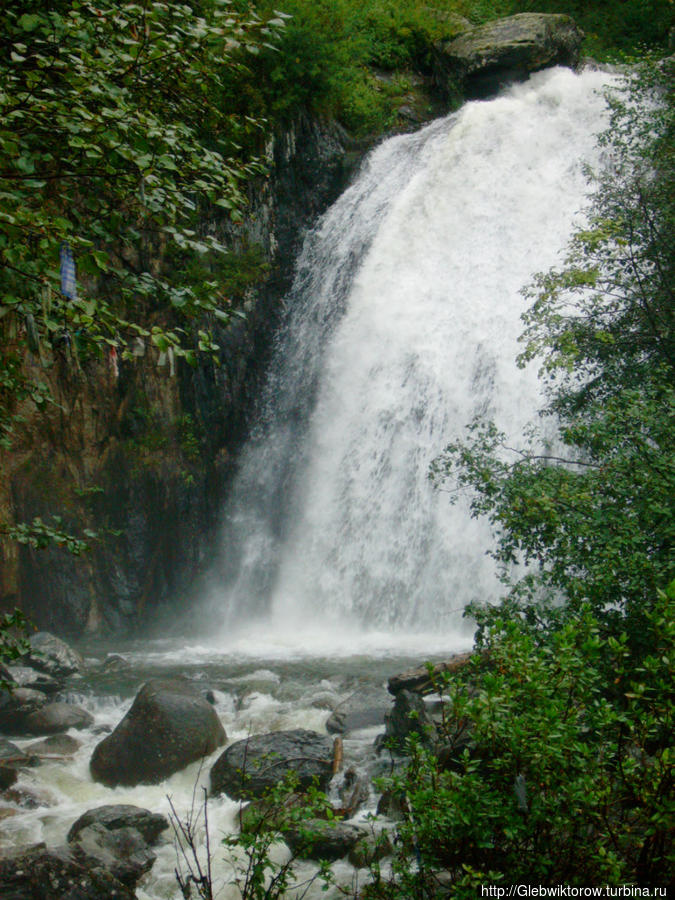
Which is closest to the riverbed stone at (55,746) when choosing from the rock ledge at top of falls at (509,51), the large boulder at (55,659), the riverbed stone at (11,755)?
the riverbed stone at (11,755)

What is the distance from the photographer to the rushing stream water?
11438 millimetres

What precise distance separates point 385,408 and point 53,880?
34.1 feet

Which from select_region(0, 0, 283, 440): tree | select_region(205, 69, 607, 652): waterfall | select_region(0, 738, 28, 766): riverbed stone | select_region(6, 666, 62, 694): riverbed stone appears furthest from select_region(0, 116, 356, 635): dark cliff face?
select_region(0, 0, 283, 440): tree

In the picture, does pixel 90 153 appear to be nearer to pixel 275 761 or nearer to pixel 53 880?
pixel 53 880

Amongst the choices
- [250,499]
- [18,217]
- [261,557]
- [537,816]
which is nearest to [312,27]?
[250,499]

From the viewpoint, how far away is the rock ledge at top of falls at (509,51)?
1742 centimetres

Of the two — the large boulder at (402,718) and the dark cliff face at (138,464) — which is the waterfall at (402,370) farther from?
the large boulder at (402,718)

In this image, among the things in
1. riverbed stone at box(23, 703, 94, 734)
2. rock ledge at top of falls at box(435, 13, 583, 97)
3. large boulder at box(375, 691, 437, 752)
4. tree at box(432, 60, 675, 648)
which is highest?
rock ledge at top of falls at box(435, 13, 583, 97)

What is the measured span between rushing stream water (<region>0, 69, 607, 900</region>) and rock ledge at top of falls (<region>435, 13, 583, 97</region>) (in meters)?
0.51

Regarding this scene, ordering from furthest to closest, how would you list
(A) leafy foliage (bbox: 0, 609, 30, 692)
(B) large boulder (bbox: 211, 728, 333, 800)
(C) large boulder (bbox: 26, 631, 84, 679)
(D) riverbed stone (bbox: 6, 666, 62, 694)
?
(C) large boulder (bbox: 26, 631, 84, 679) → (D) riverbed stone (bbox: 6, 666, 62, 694) → (B) large boulder (bbox: 211, 728, 333, 800) → (A) leafy foliage (bbox: 0, 609, 30, 692)

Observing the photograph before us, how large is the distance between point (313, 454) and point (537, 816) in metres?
12.1

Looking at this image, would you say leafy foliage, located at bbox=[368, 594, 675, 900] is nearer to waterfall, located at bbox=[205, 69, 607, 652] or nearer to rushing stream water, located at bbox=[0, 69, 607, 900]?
rushing stream water, located at bbox=[0, 69, 607, 900]

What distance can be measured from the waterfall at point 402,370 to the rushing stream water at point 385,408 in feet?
0.12

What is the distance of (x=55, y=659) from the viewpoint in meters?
9.68
